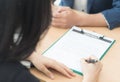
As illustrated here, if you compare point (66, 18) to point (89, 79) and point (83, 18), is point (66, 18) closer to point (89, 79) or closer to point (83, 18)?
point (83, 18)

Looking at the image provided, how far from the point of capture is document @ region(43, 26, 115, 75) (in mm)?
1085

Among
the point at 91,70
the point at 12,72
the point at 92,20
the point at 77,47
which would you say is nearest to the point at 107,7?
the point at 92,20

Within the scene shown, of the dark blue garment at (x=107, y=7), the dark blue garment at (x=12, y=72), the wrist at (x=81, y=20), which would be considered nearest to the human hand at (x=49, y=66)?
the dark blue garment at (x=12, y=72)

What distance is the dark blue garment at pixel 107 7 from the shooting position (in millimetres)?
1359

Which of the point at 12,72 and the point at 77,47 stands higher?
the point at 12,72

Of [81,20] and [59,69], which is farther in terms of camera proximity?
[81,20]

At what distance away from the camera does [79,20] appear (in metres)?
1.32

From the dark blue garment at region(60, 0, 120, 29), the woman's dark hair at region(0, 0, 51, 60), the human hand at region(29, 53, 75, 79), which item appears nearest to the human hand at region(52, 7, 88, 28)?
the dark blue garment at region(60, 0, 120, 29)

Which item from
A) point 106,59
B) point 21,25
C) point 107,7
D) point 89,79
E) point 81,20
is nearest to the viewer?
point 21,25

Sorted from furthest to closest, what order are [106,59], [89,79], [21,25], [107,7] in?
[107,7]
[106,59]
[89,79]
[21,25]

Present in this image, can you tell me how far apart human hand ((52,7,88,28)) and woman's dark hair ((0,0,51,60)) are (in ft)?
1.88

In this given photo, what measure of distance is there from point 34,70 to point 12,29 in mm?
438

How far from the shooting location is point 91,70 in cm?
102

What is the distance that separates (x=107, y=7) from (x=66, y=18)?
401 mm
